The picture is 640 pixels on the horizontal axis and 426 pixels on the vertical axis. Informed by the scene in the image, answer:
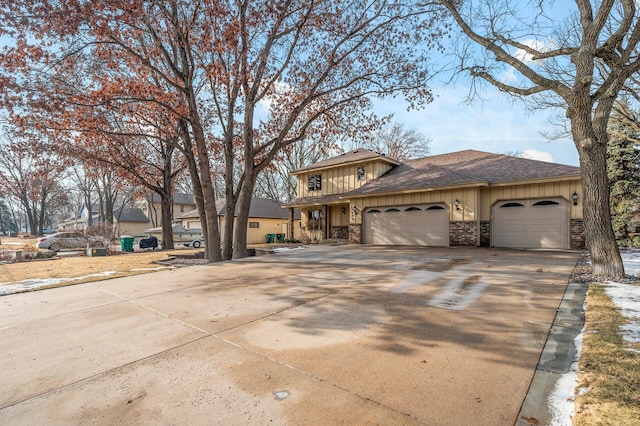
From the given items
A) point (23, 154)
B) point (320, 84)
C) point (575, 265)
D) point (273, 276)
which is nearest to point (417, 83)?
point (320, 84)

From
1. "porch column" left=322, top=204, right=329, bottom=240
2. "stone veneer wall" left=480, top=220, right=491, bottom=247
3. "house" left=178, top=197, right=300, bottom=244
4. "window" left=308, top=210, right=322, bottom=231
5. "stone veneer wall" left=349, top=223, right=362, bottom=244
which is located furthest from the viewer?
"house" left=178, top=197, right=300, bottom=244

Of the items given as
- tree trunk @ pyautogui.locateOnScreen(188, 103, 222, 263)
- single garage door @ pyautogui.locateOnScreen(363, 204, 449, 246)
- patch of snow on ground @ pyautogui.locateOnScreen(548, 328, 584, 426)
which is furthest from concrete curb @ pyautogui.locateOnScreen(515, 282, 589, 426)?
tree trunk @ pyautogui.locateOnScreen(188, 103, 222, 263)

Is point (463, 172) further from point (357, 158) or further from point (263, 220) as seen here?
point (263, 220)

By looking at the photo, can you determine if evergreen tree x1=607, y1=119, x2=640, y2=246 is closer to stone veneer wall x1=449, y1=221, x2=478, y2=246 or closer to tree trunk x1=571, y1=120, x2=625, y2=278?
stone veneer wall x1=449, y1=221, x2=478, y2=246

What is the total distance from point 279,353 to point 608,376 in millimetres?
2778

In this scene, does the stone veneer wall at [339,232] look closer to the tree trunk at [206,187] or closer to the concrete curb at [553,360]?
the tree trunk at [206,187]

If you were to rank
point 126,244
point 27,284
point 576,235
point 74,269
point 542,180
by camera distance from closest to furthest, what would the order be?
1. point 27,284
2. point 74,269
3. point 576,235
4. point 542,180
5. point 126,244

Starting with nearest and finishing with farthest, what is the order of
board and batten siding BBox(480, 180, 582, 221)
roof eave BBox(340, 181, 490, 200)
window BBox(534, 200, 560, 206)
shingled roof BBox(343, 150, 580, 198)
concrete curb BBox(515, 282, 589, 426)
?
concrete curb BBox(515, 282, 589, 426) → board and batten siding BBox(480, 180, 582, 221) → window BBox(534, 200, 560, 206) → shingled roof BBox(343, 150, 580, 198) → roof eave BBox(340, 181, 490, 200)

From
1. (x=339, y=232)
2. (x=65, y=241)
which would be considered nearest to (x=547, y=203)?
(x=339, y=232)

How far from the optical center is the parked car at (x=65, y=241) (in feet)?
67.0

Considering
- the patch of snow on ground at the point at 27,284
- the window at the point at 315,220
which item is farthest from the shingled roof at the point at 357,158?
the patch of snow on ground at the point at 27,284

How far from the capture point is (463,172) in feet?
47.2

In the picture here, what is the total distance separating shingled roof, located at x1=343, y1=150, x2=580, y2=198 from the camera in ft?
40.8

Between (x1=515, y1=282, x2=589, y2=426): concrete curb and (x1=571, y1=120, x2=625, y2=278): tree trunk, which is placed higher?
(x1=571, y1=120, x2=625, y2=278): tree trunk
